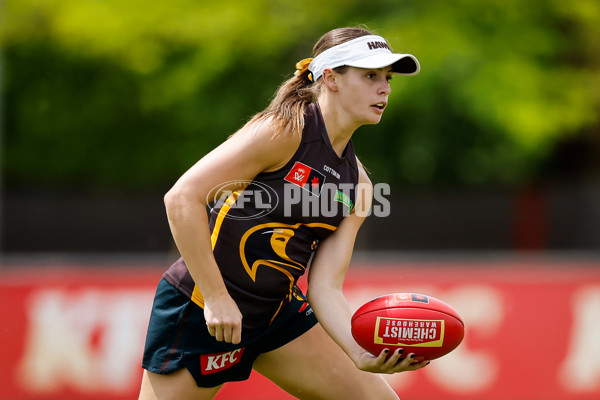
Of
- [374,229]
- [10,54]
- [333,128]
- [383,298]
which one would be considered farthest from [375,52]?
[10,54]

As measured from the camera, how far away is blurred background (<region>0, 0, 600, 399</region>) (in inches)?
457

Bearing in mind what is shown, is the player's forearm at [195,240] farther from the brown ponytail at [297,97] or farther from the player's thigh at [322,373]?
the player's thigh at [322,373]

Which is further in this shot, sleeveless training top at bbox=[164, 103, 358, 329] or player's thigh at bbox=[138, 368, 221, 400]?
player's thigh at bbox=[138, 368, 221, 400]

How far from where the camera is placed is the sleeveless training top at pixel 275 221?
3588 millimetres

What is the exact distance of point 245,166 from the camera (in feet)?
11.3

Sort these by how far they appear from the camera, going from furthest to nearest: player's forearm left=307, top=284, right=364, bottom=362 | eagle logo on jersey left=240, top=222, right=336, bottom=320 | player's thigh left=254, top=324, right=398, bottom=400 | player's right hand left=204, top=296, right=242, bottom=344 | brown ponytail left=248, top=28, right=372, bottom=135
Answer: player's thigh left=254, top=324, right=398, bottom=400
player's forearm left=307, top=284, right=364, bottom=362
eagle logo on jersey left=240, top=222, right=336, bottom=320
brown ponytail left=248, top=28, right=372, bottom=135
player's right hand left=204, top=296, right=242, bottom=344

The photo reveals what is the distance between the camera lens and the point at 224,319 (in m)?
3.42

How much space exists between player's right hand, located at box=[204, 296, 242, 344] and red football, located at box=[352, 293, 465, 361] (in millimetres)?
526

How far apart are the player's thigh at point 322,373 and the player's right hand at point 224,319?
0.49m

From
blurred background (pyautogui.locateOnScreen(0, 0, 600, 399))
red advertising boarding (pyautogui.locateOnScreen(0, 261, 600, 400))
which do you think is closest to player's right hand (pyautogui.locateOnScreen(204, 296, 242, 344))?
red advertising boarding (pyautogui.locateOnScreen(0, 261, 600, 400))

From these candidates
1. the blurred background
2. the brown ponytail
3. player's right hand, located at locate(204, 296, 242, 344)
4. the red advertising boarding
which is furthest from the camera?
the blurred background

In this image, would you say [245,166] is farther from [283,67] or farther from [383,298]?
[283,67]

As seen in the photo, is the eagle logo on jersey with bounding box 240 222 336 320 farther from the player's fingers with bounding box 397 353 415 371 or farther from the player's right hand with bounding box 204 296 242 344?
the player's fingers with bounding box 397 353 415 371

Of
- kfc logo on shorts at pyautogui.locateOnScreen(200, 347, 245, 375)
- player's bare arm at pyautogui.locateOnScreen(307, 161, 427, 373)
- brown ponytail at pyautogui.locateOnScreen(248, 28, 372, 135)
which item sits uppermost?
brown ponytail at pyautogui.locateOnScreen(248, 28, 372, 135)
